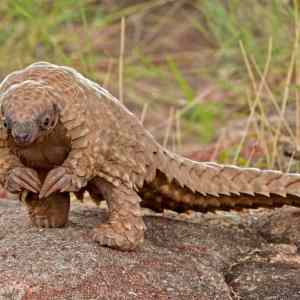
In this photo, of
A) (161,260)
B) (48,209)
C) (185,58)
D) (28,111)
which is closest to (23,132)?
Result: (28,111)

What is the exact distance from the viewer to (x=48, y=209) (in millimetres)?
3094

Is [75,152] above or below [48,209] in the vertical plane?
above

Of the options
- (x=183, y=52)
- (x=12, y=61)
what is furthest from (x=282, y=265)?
(x=183, y=52)

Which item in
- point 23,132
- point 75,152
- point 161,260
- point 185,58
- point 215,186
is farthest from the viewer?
point 185,58

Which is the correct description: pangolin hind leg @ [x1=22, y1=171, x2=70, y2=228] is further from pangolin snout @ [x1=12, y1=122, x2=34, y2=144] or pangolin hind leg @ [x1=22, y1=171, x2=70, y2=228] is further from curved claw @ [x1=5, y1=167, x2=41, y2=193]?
pangolin snout @ [x1=12, y1=122, x2=34, y2=144]

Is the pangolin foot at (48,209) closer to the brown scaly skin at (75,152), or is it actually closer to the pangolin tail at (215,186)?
the brown scaly skin at (75,152)

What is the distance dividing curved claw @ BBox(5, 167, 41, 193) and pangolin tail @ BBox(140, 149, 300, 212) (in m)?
0.47

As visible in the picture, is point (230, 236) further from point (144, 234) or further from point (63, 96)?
point (63, 96)

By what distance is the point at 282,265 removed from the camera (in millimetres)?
3213

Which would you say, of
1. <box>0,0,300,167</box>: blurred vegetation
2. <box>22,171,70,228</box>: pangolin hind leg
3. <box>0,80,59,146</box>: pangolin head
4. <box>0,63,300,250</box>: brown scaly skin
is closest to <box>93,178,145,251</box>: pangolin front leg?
<box>0,63,300,250</box>: brown scaly skin

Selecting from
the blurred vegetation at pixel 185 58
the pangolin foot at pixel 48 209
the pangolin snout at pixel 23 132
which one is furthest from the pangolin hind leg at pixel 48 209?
the blurred vegetation at pixel 185 58

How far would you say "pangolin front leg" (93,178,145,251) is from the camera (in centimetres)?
297

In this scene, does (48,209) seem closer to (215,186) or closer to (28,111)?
(28,111)

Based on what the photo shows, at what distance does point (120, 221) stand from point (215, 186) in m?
0.47
